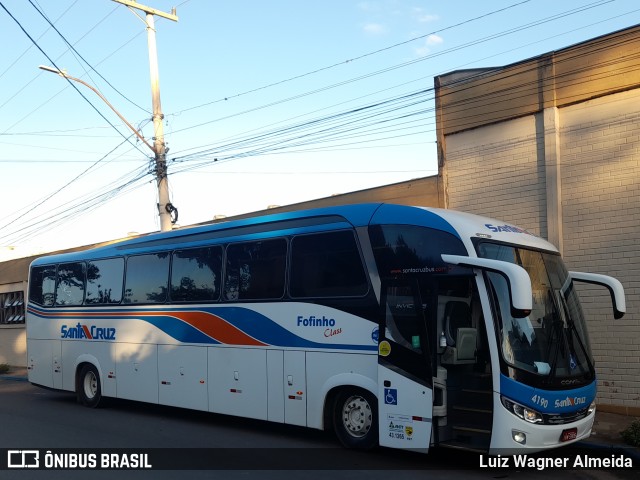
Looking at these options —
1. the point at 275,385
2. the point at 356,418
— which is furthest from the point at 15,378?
the point at 356,418

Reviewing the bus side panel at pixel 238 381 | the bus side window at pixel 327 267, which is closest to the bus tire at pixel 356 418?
the bus side window at pixel 327 267

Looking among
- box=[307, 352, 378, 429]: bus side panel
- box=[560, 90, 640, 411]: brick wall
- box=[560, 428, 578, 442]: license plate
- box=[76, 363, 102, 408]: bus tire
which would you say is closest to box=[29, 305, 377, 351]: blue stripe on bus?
box=[307, 352, 378, 429]: bus side panel

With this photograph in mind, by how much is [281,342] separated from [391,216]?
9.55ft

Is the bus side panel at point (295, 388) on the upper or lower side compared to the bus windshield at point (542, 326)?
lower

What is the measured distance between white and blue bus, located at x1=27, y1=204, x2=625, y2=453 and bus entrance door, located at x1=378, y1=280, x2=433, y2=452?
0.02m

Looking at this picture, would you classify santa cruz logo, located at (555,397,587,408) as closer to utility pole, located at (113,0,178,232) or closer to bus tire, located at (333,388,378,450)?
bus tire, located at (333,388,378,450)

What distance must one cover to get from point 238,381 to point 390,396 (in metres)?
3.57

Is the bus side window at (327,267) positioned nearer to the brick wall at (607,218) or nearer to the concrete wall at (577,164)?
the concrete wall at (577,164)

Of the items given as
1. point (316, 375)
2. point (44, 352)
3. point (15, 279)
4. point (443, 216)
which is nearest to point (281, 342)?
point (316, 375)

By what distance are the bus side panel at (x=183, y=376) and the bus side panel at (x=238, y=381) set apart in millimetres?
269

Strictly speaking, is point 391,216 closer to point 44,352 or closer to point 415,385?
point 415,385

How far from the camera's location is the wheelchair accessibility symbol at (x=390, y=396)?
916cm

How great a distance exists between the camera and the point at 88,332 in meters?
15.9

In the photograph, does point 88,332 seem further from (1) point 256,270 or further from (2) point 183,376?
(1) point 256,270
